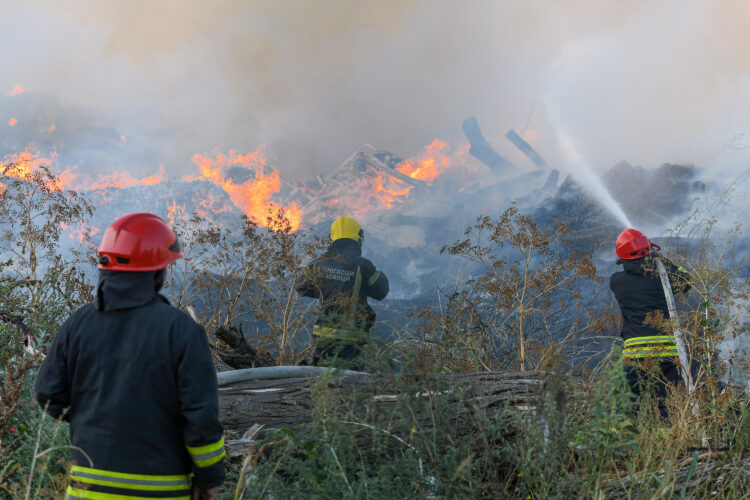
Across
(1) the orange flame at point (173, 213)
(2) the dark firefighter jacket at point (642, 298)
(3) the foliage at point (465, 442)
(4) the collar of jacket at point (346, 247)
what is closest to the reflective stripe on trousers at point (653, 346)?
(2) the dark firefighter jacket at point (642, 298)

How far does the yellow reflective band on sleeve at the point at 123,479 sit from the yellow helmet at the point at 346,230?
434 cm

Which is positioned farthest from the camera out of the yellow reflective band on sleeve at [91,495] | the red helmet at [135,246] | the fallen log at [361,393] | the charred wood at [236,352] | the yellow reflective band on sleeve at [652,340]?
the yellow reflective band on sleeve at [652,340]

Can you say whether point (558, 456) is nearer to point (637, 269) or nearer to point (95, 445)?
point (95, 445)

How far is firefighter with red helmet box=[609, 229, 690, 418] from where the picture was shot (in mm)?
5277

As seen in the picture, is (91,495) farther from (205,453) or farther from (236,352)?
(236,352)

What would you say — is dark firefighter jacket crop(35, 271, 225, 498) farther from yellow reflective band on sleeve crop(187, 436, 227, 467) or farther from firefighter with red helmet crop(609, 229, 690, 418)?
firefighter with red helmet crop(609, 229, 690, 418)

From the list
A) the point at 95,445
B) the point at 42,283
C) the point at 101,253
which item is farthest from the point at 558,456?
the point at 42,283

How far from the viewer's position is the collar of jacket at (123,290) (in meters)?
Result: 2.25

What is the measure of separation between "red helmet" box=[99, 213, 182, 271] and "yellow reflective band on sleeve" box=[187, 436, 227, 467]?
74 cm

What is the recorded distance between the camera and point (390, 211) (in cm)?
3041

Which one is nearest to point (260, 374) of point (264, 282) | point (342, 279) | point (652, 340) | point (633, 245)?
point (342, 279)

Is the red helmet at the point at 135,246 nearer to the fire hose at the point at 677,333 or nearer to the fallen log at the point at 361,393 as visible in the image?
the fallen log at the point at 361,393

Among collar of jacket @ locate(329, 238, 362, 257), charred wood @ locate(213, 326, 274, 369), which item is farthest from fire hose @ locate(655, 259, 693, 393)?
charred wood @ locate(213, 326, 274, 369)

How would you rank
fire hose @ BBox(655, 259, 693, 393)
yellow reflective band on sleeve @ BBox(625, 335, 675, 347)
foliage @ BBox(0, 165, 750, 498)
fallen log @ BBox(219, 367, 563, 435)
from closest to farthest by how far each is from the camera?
foliage @ BBox(0, 165, 750, 498) < fallen log @ BBox(219, 367, 563, 435) < fire hose @ BBox(655, 259, 693, 393) < yellow reflective band on sleeve @ BBox(625, 335, 675, 347)
